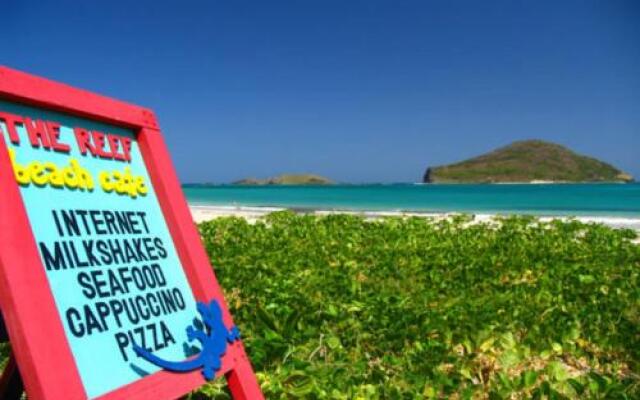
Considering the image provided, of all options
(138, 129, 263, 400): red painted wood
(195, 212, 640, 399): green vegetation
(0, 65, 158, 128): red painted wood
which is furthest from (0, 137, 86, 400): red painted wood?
(195, 212, 640, 399): green vegetation

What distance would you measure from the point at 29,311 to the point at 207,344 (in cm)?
77

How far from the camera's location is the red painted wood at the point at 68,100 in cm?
197

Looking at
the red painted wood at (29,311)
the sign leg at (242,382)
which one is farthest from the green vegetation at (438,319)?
the red painted wood at (29,311)

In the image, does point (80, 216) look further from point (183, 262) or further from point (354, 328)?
point (354, 328)

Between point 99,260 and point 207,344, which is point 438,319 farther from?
point 99,260

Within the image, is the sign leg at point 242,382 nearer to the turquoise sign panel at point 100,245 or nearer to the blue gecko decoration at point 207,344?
the blue gecko decoration at point 207,344

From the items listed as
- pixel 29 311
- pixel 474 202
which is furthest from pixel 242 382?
pixel 474 202

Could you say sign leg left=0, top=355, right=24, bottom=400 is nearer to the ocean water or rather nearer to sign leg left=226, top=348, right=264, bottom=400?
sign leg left=226, top=348, right=264, bottom=400

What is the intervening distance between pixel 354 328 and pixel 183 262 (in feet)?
6.07

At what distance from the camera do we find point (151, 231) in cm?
240

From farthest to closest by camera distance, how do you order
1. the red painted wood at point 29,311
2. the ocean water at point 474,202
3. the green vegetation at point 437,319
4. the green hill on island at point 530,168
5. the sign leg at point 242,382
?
the green hill on island at point 530,168 → the ocean water at point 474,202 → the green vegetation at point 437,319 → the sign leg at point 242,382 → the red painted wood at point 29,311

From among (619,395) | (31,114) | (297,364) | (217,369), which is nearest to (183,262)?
(217,369)

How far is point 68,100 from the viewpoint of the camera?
7.16 ft

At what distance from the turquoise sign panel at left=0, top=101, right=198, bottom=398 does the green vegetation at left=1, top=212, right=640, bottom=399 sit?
101cm
